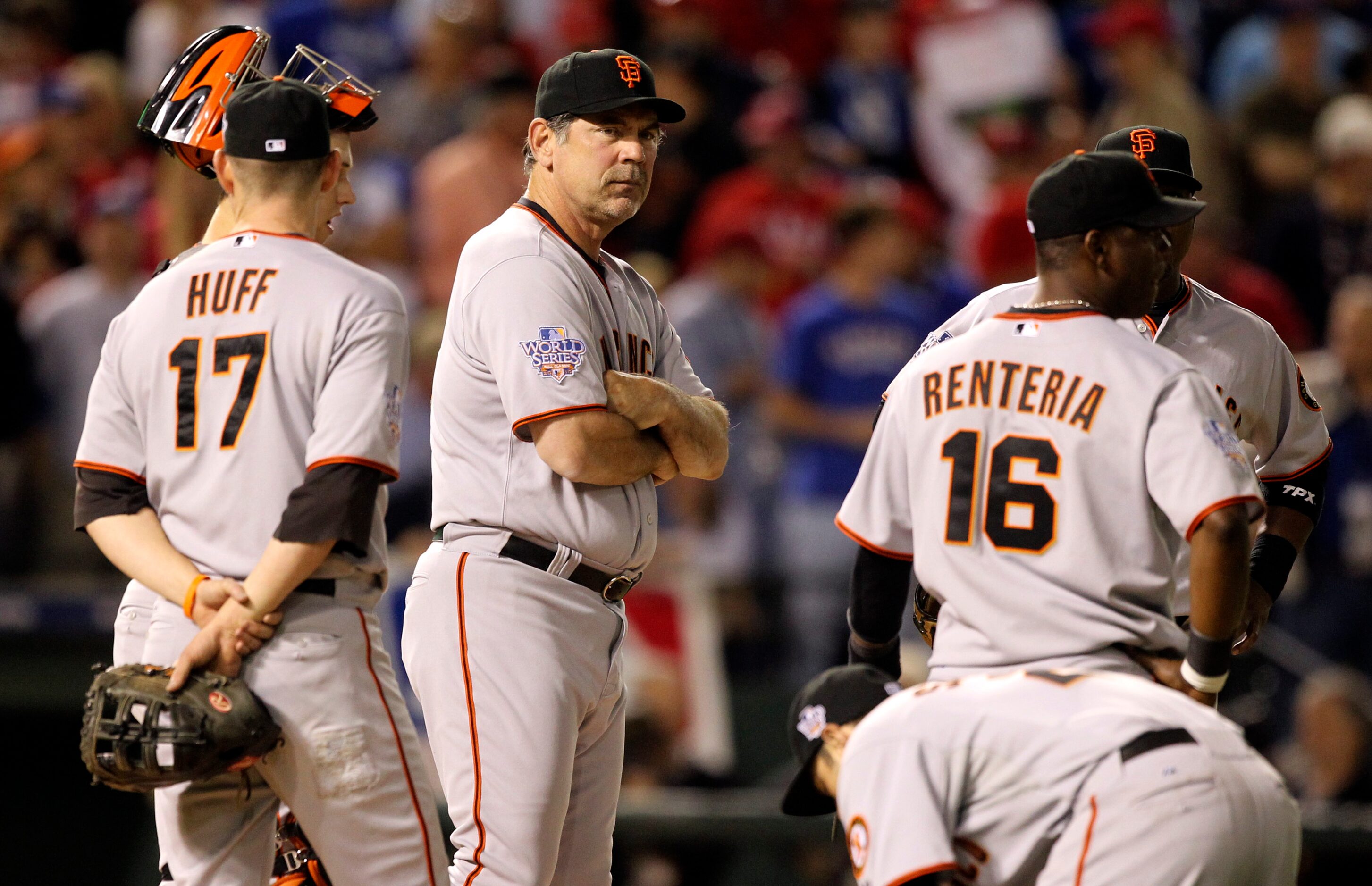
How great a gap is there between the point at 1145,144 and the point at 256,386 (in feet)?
6.94

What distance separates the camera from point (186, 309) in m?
3.62

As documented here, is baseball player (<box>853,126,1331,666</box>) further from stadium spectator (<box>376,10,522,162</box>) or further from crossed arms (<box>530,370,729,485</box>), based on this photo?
stadium spectator (<box>376,10,522,162</box>)

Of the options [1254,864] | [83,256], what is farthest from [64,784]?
[1254,864]

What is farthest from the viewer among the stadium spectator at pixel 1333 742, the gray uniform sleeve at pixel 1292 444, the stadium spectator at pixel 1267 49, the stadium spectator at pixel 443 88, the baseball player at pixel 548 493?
the stadium spectator at pixel 1267 49

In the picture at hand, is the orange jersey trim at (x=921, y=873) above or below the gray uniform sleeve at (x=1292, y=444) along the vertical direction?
below

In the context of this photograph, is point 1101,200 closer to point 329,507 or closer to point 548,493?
point 548,493

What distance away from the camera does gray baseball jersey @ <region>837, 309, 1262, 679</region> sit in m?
3.08

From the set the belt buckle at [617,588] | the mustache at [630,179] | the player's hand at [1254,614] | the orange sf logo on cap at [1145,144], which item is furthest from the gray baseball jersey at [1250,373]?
the belt buckle at [617,588]

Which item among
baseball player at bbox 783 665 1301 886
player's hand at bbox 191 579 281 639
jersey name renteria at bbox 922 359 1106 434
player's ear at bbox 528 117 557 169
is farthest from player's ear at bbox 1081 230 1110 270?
player's hand at bbox 191 579 281 639

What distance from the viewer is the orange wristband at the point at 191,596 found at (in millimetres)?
3549

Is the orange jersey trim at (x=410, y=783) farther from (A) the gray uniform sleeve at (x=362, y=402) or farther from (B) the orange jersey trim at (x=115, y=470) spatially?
(B) the orange jersey trim at (x=115, y=470)

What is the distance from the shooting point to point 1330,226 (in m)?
8.59

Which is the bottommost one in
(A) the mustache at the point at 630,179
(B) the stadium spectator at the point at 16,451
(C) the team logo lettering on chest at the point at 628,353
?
(B) the stadium spectator at the point at 16,451

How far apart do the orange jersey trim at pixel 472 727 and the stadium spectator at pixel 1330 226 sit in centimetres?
614
